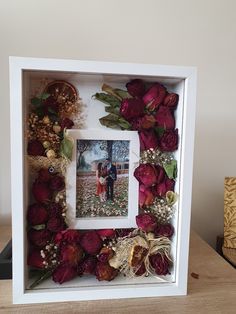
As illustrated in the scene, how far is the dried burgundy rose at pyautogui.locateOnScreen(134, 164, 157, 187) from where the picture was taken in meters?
0.60

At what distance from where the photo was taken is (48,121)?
588mm

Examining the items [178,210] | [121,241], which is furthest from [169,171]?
[121,241]

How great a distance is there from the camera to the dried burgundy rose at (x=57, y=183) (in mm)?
592

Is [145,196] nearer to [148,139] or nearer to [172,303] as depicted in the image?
[148,139]

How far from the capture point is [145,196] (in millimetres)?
624

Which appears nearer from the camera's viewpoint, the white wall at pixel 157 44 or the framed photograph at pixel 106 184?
the framed photograph at pixel 106 184

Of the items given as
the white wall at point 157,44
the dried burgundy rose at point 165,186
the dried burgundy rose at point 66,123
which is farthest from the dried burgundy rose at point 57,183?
the white wall at point 157,44

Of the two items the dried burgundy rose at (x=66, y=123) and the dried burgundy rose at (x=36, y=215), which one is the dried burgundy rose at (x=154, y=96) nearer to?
the dried burgundy rose at (x=66, y=123)

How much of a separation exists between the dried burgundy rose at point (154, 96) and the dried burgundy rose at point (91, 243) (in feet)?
1.09

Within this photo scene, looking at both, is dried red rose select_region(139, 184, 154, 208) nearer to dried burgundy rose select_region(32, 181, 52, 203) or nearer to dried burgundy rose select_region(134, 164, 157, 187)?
dried burgundy rose select_region(134, 164, 157, 187)

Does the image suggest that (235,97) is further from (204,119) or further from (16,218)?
(16,218)

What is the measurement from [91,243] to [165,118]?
1.11ft

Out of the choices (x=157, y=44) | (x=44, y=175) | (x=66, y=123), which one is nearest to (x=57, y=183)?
(x=44, y=175)

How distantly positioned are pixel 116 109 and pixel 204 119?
1.93ft
